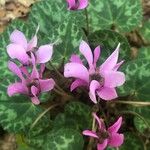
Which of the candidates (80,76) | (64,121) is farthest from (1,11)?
(80,76)

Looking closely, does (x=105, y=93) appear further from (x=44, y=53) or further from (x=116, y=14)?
(x=116, y=14)

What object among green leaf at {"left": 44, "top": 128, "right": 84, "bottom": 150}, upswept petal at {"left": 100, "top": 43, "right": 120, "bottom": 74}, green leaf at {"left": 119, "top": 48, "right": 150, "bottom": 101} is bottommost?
green leaf at {"left": 44, "top": 128, "right": 84, "bottom": 150}

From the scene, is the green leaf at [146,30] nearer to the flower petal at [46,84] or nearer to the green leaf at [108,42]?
the green leaf at [108,42]

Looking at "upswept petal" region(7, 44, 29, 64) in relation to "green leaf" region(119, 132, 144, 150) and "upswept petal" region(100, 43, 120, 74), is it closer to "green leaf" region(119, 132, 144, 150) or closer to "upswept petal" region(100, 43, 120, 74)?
"upswept petal" region(100, 43, 120, 74)

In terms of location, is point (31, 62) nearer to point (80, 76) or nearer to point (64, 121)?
point (80, 76)

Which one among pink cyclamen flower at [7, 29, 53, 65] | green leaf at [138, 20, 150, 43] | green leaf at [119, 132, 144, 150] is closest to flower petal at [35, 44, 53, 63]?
pink cyclamen flower at [7, 29, 53, 65]

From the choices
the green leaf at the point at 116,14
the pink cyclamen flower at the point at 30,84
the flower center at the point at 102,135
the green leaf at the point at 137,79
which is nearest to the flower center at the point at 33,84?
the pink cyclamen flower at the point at 30,84

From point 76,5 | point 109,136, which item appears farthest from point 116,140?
point 76,5
